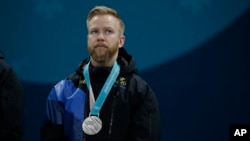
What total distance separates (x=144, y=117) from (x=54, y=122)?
503 millimetres

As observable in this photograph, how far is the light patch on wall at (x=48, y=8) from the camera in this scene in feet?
12.1

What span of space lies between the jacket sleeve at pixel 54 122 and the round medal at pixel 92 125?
6.0 inches

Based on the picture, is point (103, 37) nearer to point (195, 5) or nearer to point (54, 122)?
point (54, 122)

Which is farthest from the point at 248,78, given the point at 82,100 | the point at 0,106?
the point at 0,106

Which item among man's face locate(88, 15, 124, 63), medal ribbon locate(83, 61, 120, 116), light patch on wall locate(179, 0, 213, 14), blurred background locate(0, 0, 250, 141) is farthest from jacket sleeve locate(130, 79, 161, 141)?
light patch on wall locate(179, 0, 213, 14)

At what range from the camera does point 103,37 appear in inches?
84.4

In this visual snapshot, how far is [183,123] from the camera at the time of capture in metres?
3.62

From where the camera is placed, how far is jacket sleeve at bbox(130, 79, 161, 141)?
204 cm

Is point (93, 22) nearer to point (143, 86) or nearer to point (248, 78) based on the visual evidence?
point (143, 86)

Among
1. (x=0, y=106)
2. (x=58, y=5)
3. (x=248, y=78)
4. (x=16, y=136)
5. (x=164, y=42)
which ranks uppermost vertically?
(x=58, y=5)

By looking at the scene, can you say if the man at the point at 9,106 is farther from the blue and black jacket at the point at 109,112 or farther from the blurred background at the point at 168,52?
the blurred background at the point at 168,52

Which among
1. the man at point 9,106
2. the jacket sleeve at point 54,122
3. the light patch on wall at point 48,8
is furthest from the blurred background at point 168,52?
the jacket sleeve at point 54,122

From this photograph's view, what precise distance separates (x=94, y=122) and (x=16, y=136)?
701 millimetres

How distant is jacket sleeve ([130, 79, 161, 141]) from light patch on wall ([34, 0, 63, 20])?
6.04 feet
